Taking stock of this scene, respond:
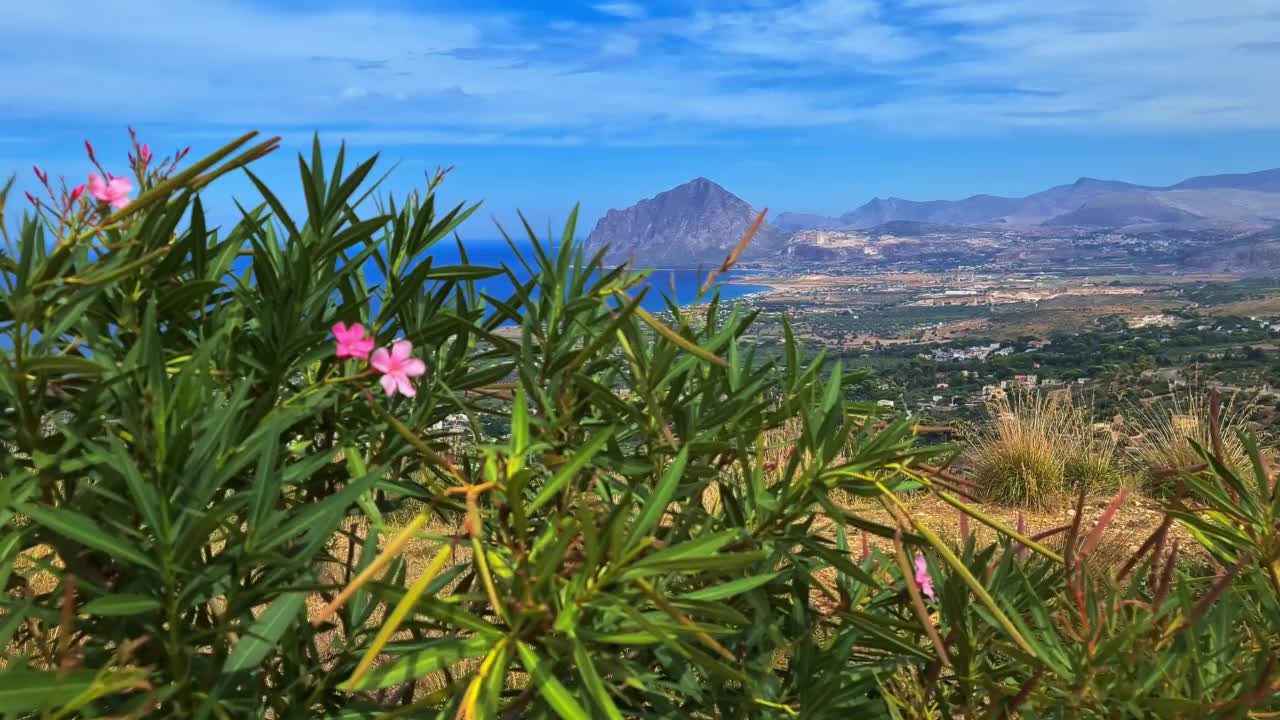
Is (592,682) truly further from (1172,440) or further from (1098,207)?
(1098,207)

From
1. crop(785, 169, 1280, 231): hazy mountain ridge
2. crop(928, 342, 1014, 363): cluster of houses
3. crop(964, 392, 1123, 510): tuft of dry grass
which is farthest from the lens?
crop(785, 169, 1280, 231): hazy mountain ridge

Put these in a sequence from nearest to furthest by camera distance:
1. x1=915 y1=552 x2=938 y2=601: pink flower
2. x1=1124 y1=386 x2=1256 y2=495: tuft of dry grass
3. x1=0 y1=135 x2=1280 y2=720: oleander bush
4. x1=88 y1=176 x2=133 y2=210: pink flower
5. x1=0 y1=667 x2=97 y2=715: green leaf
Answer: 1. x1=0 y1=667 x2=97 y2=715: green leaf
2. x1=0 y1=135 x2=1280 y2=720: oleander bush
3. x1=88 y1=176 x2=133 y2=210: pink flower
4. x1=915 y1=552 x2=938 y2=601: pink flower
5. x1=1124 y1=386 x2=1256 y2=495: tuft of dry grass

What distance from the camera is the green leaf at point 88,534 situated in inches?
20.9

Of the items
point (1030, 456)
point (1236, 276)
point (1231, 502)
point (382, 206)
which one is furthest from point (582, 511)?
point (1236, 276)

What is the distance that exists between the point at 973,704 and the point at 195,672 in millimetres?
659

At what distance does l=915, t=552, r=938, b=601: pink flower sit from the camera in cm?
81

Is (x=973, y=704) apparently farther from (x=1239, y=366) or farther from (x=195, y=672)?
(x=1239, y=366)

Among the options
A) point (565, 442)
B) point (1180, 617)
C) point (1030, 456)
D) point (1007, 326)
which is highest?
point (565, 442)

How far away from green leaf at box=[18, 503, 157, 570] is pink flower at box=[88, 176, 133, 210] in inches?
10.7

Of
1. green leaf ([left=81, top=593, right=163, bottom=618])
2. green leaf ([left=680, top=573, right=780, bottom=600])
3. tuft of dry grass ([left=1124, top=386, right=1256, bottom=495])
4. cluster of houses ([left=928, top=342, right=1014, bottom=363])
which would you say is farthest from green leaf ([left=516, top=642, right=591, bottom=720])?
cluster of houses ([left=928, top=342, right=1014, bottom=363])

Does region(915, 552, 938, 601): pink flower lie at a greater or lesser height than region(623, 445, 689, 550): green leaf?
lesser

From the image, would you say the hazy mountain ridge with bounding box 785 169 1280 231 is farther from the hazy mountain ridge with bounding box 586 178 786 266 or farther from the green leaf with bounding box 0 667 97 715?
the green leaf with bounding box 0 667 97 715

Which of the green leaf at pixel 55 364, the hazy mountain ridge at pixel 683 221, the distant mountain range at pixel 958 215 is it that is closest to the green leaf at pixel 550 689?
the green leaf at pixel 55 364

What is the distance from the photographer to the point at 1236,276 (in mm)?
68562
